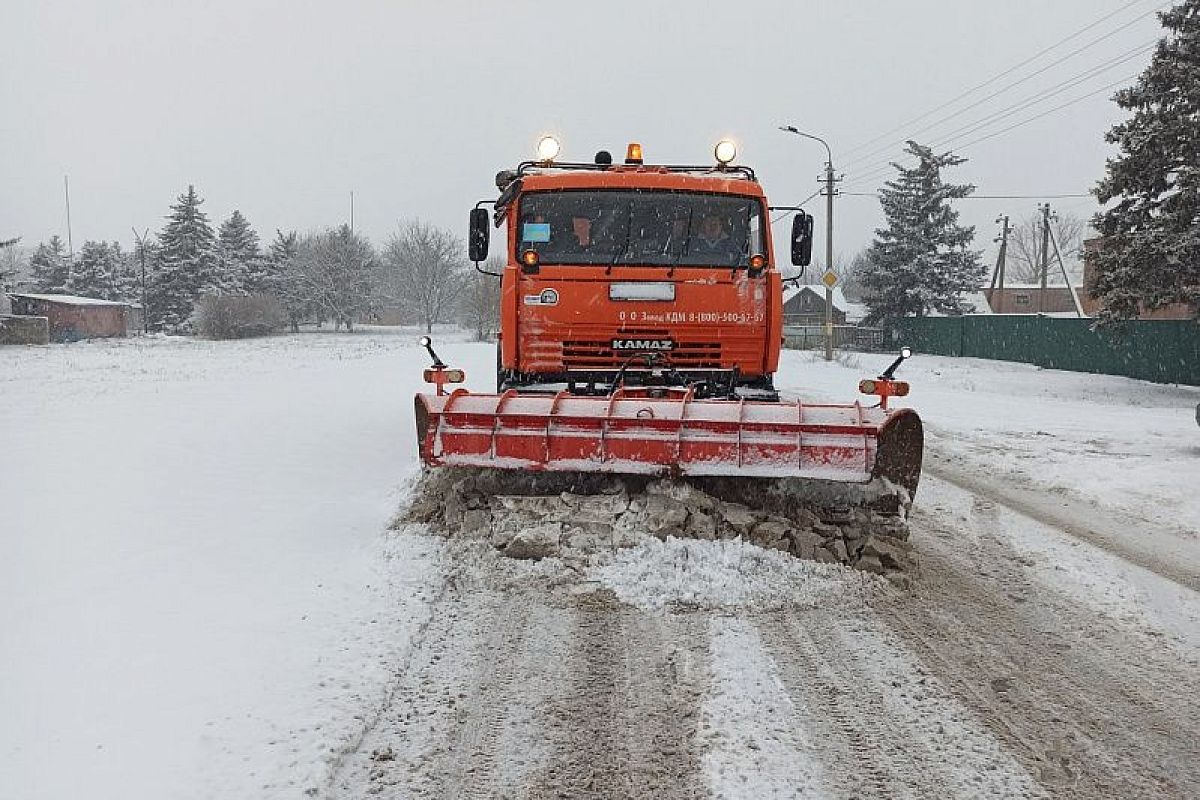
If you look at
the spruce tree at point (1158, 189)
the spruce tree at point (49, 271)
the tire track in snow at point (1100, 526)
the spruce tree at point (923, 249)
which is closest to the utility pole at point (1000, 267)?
the spruce tree at point (923, 249)

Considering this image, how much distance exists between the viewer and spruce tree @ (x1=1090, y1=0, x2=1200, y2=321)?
56.7 feet

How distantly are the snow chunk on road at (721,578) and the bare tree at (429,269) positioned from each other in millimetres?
67114

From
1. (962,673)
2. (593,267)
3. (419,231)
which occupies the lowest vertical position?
(962,673)

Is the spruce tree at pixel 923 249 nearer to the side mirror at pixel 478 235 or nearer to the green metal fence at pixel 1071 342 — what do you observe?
the green metal fence at pixel 1071 342

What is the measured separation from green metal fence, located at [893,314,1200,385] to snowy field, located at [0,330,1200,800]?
1303 cm

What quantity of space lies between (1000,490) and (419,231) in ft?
242

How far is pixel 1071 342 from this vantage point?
26.1 metres

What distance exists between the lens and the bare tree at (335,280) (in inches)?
2815

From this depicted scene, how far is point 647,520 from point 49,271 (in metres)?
89.2

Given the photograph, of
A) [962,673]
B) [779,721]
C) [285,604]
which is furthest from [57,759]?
[962,673]

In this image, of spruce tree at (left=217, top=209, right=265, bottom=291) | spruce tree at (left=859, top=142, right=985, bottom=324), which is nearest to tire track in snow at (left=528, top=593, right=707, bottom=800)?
spruce tree at (left=859, top=142, right=985, bottom=324)

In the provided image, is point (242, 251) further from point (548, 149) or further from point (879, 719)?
point (879, 719)

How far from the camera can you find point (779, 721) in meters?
2.94

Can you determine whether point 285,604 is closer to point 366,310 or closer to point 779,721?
point 779,721
